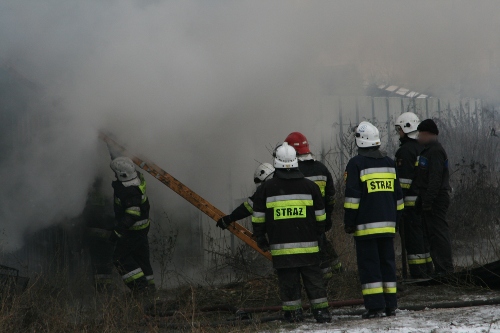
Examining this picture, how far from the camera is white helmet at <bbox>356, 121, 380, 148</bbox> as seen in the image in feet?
20.3

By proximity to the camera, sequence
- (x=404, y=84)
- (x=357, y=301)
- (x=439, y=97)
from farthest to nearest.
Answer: (x=439, y=97) < (x=404, y=84) < (x=357, y=301)

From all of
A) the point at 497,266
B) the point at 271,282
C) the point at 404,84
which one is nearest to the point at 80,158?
the point at 271,282

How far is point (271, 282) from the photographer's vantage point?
7629 millimetres

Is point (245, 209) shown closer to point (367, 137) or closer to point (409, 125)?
point (367, 137)

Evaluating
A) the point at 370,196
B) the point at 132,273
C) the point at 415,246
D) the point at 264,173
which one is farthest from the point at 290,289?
the point at 132,273

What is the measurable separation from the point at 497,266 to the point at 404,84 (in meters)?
5.89

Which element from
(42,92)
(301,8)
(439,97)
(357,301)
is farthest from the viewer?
(439,97)

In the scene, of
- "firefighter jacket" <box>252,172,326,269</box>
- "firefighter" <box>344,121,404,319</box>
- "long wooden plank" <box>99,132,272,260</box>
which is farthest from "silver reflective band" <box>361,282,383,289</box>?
"long wooden plank" <box>99,132,272,260</box>

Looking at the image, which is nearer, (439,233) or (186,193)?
(439,233)

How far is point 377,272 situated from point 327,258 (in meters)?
1.37

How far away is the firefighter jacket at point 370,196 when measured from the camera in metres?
6.03

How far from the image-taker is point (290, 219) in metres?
6.02

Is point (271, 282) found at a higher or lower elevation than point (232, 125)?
lower

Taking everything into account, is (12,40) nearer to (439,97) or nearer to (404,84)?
(404,84)
